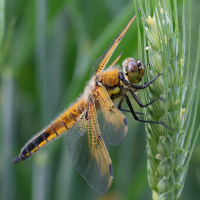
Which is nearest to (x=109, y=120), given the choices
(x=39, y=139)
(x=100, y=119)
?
(x=100, y=119)

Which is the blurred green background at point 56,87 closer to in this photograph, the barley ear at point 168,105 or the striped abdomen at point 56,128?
the striped abdomen at point 56,128

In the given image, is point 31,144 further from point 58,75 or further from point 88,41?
point 88,41

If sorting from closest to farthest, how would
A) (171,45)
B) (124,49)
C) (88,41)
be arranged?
(171,45) → (124,49) → (88,41)

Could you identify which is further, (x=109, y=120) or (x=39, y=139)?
(x=39, y=139)

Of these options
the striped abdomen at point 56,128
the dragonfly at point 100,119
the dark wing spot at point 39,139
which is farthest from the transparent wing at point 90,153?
the dark wing spot at point 39,139

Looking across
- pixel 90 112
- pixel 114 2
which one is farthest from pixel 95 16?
pixel 90 112

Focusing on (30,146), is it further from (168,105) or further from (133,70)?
(168,105)

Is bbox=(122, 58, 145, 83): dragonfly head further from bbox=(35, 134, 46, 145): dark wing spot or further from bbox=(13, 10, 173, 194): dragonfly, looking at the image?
bbox=(35, 134, 46, 145): dark wing spot
